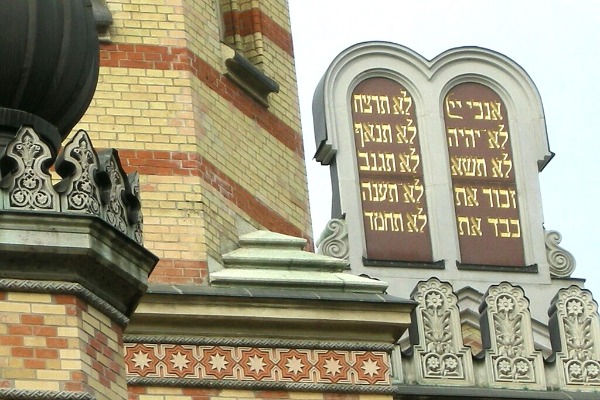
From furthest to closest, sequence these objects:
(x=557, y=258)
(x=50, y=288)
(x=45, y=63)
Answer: (x=557, y=258), (x=45, y=63), (x=50, y=288)

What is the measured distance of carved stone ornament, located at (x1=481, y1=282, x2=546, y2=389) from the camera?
59.2 feet

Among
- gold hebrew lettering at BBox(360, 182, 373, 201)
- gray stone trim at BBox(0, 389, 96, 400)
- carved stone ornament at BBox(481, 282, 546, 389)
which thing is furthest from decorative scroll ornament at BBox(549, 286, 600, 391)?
gray stone trim at BBox(0, 389, 96, 400)

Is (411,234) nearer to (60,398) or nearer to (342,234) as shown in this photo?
(342,234)

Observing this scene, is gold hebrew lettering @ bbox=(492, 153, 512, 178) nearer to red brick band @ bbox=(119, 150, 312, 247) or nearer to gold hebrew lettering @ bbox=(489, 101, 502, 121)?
gold hebrew lettering @ bbox=(489, 101, 502, 121)

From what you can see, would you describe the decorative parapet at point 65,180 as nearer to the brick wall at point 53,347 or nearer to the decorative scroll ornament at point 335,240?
the brick wall at point 53,347

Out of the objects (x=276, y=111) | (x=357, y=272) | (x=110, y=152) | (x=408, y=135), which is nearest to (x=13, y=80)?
(x=110, y=152)

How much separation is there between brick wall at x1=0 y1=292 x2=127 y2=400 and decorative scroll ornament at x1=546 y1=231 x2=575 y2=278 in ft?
34.7

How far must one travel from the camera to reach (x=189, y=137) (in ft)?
51.5

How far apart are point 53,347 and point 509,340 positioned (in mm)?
8272

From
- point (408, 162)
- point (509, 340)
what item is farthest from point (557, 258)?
point (509, 340)

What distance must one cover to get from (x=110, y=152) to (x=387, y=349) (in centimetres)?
483

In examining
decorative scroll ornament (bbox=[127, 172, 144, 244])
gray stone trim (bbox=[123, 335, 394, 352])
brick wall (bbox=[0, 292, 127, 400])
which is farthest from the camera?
gray stone trim (bbox=[123, 335, 394, 352])

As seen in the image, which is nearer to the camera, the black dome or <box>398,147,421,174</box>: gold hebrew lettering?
the black dome

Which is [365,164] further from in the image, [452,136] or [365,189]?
[452,136]
